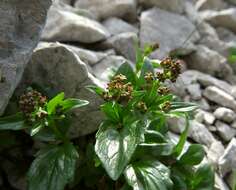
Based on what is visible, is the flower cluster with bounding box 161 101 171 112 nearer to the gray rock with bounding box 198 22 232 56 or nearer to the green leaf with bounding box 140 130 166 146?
the green leaf with bounding box 140 130 166 146

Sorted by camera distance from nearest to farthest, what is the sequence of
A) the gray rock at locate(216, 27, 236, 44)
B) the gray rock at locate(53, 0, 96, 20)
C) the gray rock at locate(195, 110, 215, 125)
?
the gray rock at locate(195, 110, 215, 125) < the gray rock at locate(53, 0, 96, 20) < the gray rock at locate(216, 27, 236, 44)

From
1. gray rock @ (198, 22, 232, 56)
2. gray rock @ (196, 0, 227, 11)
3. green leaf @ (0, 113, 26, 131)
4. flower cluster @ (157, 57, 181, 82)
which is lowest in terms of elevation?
gray rock @ (196, 0, 227, 11)

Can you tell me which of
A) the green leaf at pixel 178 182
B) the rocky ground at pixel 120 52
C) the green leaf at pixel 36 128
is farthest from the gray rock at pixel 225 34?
the green leaf at pixel 36 128

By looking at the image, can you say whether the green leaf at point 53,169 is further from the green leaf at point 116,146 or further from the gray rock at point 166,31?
the gray rock at point 166,31

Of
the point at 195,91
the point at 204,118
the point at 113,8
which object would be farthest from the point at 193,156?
the point at 113,8

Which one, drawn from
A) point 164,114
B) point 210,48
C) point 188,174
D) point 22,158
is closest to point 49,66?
point 22,158

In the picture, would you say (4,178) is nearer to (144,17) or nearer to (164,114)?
(164,114)

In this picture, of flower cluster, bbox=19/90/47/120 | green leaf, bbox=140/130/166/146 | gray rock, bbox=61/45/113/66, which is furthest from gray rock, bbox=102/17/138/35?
flower cluster, bbox=19/90/47/120
